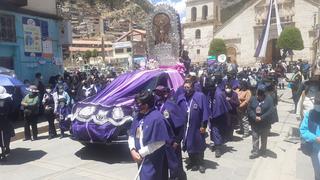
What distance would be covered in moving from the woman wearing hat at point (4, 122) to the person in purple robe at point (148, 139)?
159 inches

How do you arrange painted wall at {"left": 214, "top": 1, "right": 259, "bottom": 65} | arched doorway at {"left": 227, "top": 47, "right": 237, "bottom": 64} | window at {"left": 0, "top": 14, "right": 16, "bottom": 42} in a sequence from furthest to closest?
arched doorway at {"left": 227, "top": 47, "right": 237, "bottom": 64} → painted wall at {"left": 214, "top": 1, "right": 259, "bottom": 65} → window at {"left": 0, "top": 14, "right": 16, "bottom": 42}

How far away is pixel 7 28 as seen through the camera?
14.8 metres

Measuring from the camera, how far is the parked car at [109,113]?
24.9 ft

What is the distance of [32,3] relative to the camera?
16359 mm

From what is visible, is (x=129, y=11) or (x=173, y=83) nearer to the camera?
(x=173, y=83)

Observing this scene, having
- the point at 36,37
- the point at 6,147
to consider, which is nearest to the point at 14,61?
the point at 36,37

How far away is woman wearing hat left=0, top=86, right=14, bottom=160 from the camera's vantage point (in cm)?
757

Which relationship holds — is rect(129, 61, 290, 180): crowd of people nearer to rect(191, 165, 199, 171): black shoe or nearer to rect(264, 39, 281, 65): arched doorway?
rect(191, 165, 199, 171): black shoe

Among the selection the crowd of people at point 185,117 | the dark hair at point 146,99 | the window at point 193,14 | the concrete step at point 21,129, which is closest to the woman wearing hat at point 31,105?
the crowd of people at point 185,117

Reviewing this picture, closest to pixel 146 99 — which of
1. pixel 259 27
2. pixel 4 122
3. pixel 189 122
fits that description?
pixel 189 122

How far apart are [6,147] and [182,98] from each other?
13.2ft

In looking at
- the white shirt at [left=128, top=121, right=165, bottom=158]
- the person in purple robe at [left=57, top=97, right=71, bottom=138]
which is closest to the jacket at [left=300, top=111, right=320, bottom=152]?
the white shirt at [left=128, top=121, right=165, bottom=158]

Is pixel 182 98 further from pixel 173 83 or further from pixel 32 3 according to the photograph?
pixel 32 3

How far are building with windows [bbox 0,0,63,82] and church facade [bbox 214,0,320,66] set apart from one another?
38509mm
